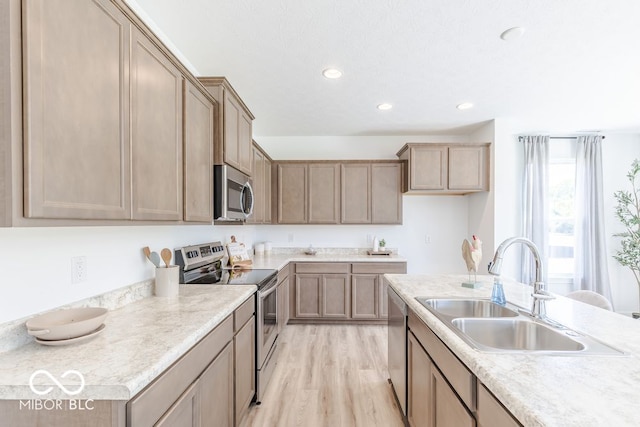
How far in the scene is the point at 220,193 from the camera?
219 cm

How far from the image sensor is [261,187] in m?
3.76

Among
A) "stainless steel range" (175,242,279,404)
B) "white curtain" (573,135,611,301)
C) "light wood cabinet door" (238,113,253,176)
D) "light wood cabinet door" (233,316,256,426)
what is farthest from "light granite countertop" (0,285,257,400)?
"white curtain" (573,135,611,301)

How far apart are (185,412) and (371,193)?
3517 mm

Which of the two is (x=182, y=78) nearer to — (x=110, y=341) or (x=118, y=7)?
(x=118, y=7)

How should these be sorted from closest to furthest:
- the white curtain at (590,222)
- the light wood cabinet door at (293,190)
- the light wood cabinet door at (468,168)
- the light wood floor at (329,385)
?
the light wood floor at (329,385) → the light wood cabinet door at (468,168) → the white curtain at (590,222) → the light wood cabinet door at (293,190)

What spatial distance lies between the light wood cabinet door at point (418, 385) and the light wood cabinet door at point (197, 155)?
1529 mm

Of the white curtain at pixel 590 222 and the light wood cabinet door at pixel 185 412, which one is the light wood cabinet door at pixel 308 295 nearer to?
the light wood cabinet door at pixel 185 412

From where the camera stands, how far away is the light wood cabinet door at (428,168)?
396cm

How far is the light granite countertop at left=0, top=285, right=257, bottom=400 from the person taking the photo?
842 millimetres

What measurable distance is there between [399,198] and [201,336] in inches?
136

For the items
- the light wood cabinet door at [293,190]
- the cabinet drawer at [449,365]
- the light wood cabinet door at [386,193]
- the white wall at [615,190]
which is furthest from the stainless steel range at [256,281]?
the white wall at [615,190]

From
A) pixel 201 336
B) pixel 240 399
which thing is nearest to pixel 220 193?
pixel 201 336

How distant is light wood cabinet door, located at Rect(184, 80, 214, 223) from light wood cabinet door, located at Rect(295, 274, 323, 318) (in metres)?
2.18

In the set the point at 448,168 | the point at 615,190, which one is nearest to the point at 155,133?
the point at 448,168
